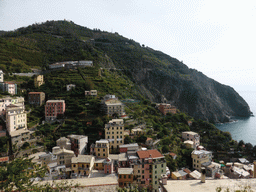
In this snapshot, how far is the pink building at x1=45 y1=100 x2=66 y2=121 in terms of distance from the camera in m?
33.6

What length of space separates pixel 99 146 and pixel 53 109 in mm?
15911

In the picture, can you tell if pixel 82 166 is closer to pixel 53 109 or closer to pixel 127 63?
pixel 53 109

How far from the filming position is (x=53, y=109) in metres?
33.8

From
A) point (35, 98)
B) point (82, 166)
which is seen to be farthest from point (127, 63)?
point (82, 166)

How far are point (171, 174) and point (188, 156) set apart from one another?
743cm

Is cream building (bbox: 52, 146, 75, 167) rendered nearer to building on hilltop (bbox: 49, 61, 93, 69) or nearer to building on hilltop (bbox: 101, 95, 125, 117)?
building on hilltop (bbox: 101, 95, 125, 117)

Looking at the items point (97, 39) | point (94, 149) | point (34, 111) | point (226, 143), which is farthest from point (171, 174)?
point (97, 39)

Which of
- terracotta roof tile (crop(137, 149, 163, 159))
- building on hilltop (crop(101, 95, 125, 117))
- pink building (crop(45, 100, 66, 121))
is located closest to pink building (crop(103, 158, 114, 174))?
terracotta roof tile (crop(137, 149, 163, 159))

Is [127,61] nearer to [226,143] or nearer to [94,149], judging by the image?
[226,143]

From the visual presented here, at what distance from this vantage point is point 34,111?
34688mm

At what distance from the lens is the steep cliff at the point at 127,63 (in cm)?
6494

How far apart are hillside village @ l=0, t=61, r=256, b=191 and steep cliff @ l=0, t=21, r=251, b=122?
82.6ft

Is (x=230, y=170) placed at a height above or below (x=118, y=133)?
below

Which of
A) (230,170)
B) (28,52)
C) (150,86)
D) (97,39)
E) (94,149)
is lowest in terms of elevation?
(230,170)
